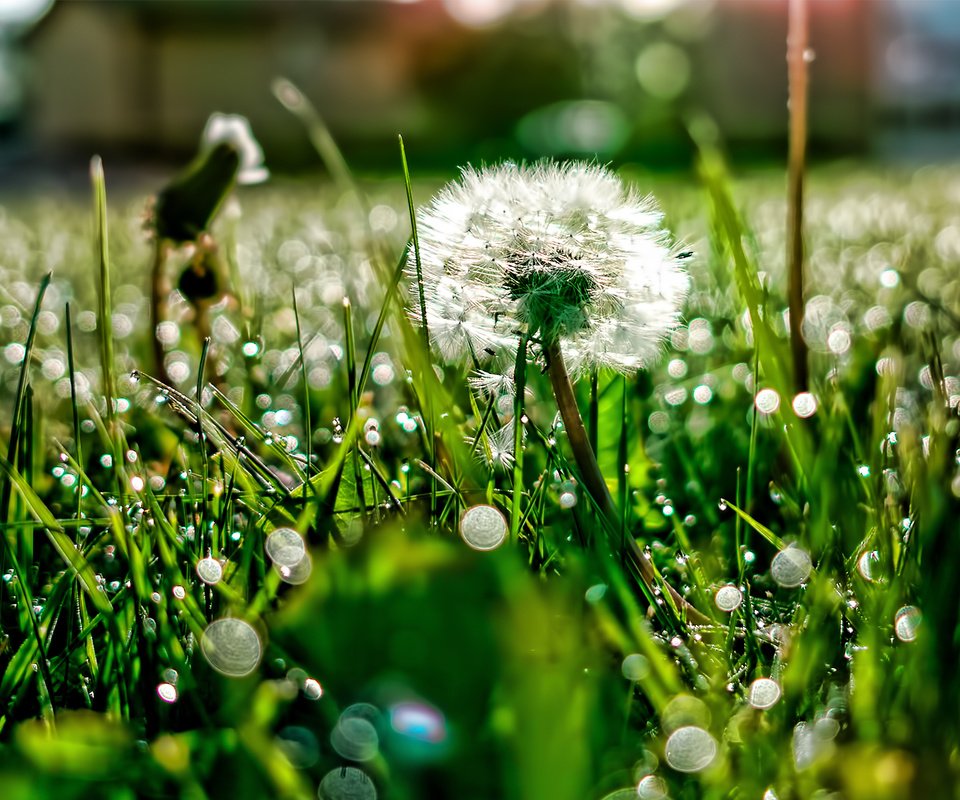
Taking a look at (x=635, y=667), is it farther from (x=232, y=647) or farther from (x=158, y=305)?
(x=158, y=305)

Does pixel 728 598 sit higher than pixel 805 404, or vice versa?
pixel 805 404

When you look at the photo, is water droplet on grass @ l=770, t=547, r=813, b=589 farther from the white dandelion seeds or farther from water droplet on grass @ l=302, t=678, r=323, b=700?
water droplet on grass @ l=302, t=678, r=323, b=700

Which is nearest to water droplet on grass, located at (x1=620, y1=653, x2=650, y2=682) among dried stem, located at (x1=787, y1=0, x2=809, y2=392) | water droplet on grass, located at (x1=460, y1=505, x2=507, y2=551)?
water droplet on grass, located at (x1=460, y1=505, x2=507, y2=551)

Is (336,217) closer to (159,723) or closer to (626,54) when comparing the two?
(159,723)

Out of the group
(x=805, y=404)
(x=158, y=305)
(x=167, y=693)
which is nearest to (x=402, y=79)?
(x=158, y=305)

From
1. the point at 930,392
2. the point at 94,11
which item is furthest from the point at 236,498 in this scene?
the point at 94,11

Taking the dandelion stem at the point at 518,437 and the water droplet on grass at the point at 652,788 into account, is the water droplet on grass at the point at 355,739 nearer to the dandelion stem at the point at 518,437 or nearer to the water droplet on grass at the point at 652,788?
the water droplet on grass at the point at 652,788
